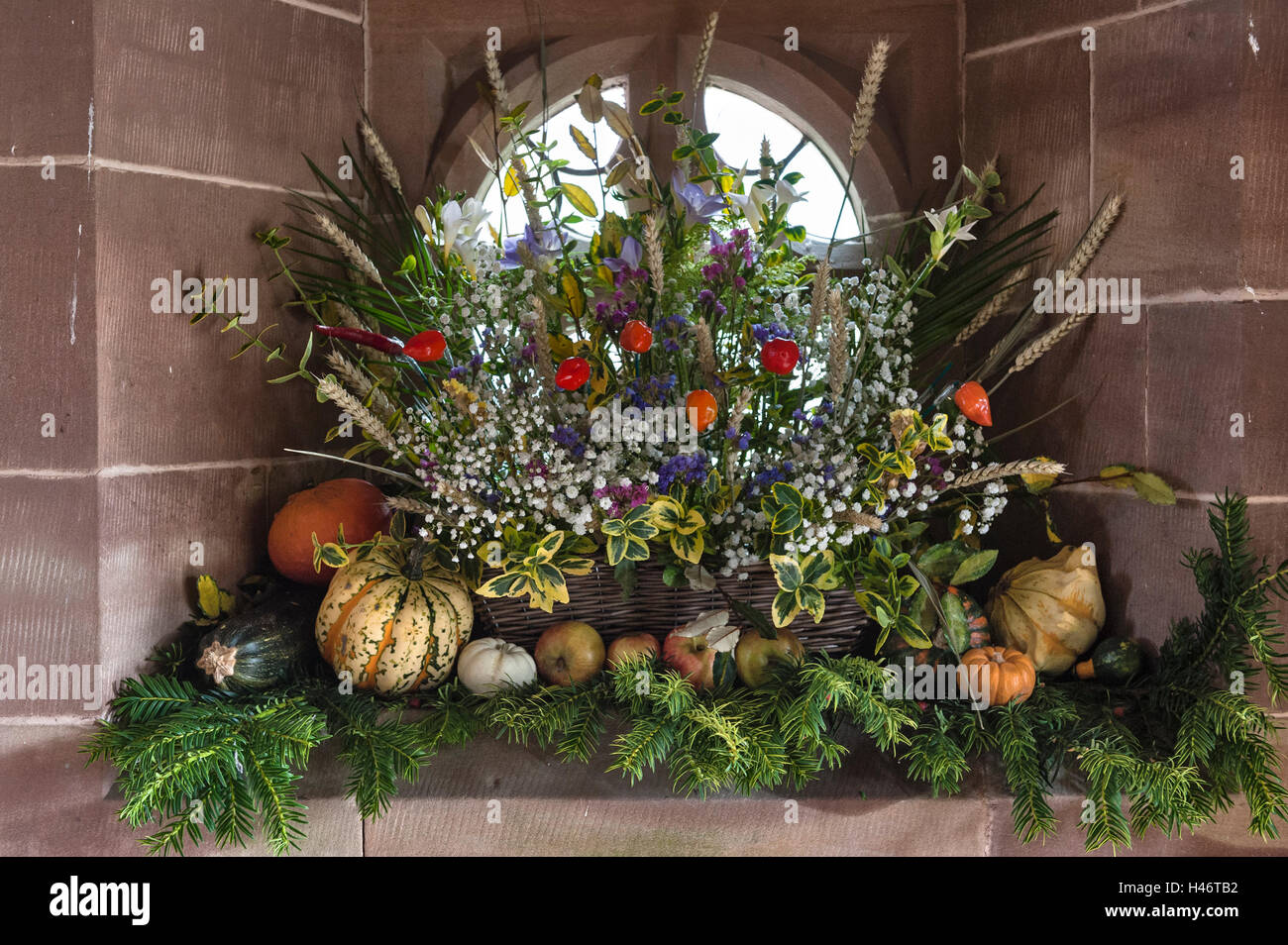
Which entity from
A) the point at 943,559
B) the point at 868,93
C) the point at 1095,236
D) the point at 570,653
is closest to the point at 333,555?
the point at 570,653

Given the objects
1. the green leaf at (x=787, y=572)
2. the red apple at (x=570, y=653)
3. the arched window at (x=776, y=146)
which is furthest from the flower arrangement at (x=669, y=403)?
the arched window at (x=776, y=146)

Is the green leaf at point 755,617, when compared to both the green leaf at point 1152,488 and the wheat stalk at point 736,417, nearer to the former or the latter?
the wheat stalk at point 736,417

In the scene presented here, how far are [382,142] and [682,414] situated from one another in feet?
2.83

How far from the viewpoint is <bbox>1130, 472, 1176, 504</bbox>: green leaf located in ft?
4.30

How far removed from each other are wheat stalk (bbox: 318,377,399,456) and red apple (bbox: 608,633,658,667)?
41 cm

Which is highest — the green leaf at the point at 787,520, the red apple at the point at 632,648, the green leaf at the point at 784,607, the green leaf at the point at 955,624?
the green leaf at the point at 787,520

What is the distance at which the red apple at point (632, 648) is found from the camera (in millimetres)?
1292

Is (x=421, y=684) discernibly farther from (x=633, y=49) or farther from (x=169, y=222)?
(x=633, y=49)

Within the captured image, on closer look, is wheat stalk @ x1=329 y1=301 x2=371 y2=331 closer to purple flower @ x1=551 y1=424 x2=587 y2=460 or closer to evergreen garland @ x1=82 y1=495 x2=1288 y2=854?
purple flower @ x1=551 y1=424 x2=587 y2=460

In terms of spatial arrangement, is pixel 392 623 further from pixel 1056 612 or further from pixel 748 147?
pixel 748 147

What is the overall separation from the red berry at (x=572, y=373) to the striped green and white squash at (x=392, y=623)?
1.26 ft

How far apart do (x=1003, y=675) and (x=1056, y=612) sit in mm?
169

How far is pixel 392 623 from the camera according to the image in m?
1.32

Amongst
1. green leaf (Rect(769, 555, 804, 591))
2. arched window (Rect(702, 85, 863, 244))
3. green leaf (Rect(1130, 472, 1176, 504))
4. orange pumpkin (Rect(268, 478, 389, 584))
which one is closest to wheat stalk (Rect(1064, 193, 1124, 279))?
green leaf (Rect(1130, 472, 1176, 504))
